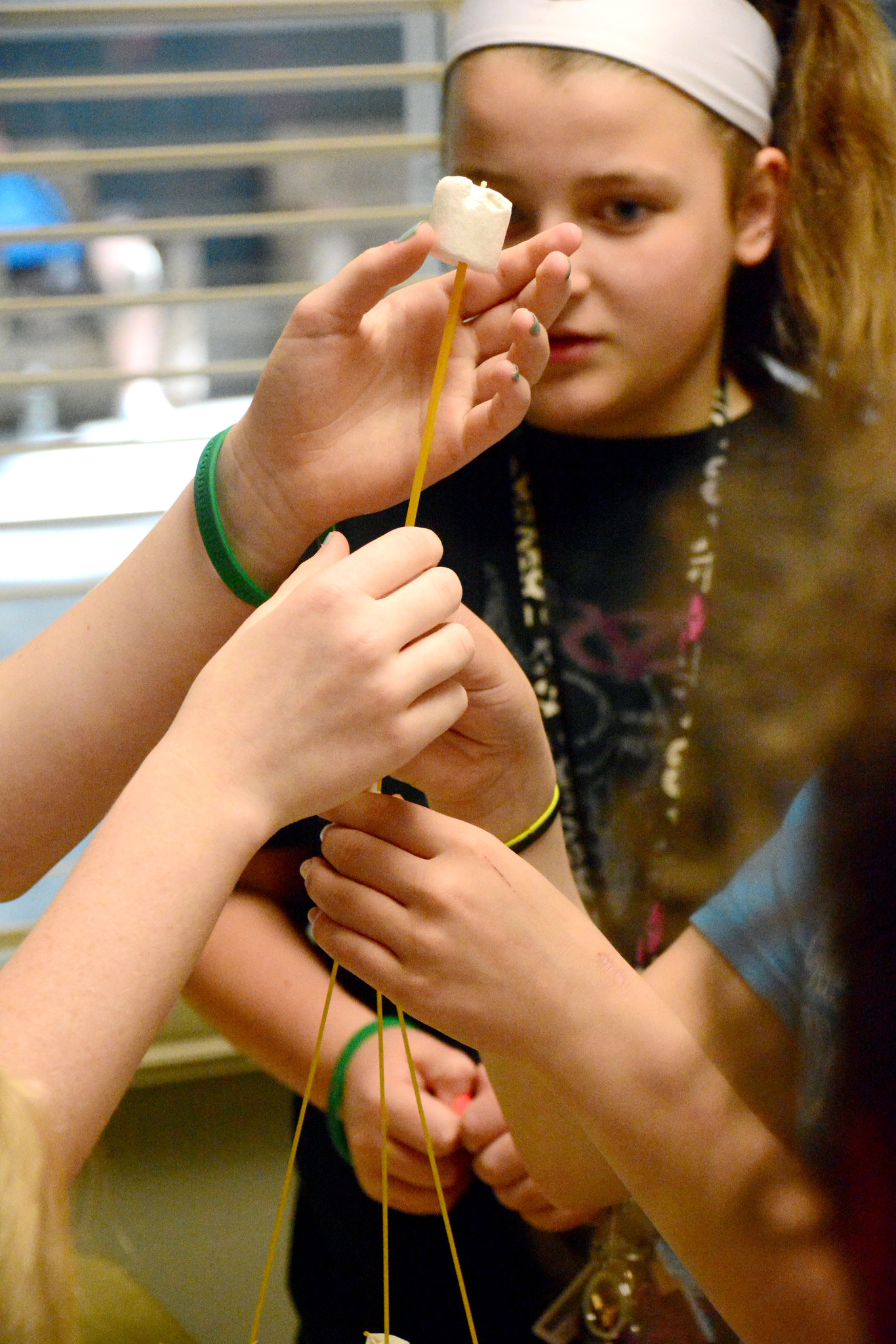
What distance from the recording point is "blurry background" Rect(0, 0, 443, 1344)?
1.19m

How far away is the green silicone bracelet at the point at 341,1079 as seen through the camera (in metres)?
0.81

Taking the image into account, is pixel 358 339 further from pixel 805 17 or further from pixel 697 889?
pixel 805 17

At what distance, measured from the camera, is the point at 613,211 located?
2.69 feet

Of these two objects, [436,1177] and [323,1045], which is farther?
[323,1045]

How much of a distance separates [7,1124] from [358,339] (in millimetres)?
433

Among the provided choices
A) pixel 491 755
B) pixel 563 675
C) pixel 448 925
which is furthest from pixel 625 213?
pixel 448 925

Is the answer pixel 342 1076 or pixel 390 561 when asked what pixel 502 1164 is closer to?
pixel 342 1076

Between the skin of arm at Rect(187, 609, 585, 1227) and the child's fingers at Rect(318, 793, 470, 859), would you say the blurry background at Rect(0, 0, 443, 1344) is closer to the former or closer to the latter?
the skin of arm at Rect(187, 609, 585, 1227)

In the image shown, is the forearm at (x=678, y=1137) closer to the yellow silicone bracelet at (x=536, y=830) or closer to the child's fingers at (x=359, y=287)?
the yellow silicone bracelet at (x=536, y=830)

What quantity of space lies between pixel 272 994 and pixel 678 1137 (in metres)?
0.40

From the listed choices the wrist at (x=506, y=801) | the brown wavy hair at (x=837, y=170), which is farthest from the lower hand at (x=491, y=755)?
the brown wavy hair at (x=837, y=170)

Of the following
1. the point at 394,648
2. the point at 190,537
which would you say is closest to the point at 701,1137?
the point at 394,648

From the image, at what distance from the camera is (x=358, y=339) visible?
0.63 meters

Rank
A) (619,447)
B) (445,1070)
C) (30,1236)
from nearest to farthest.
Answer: (30,1236) < (445,1070) < (619,447)
